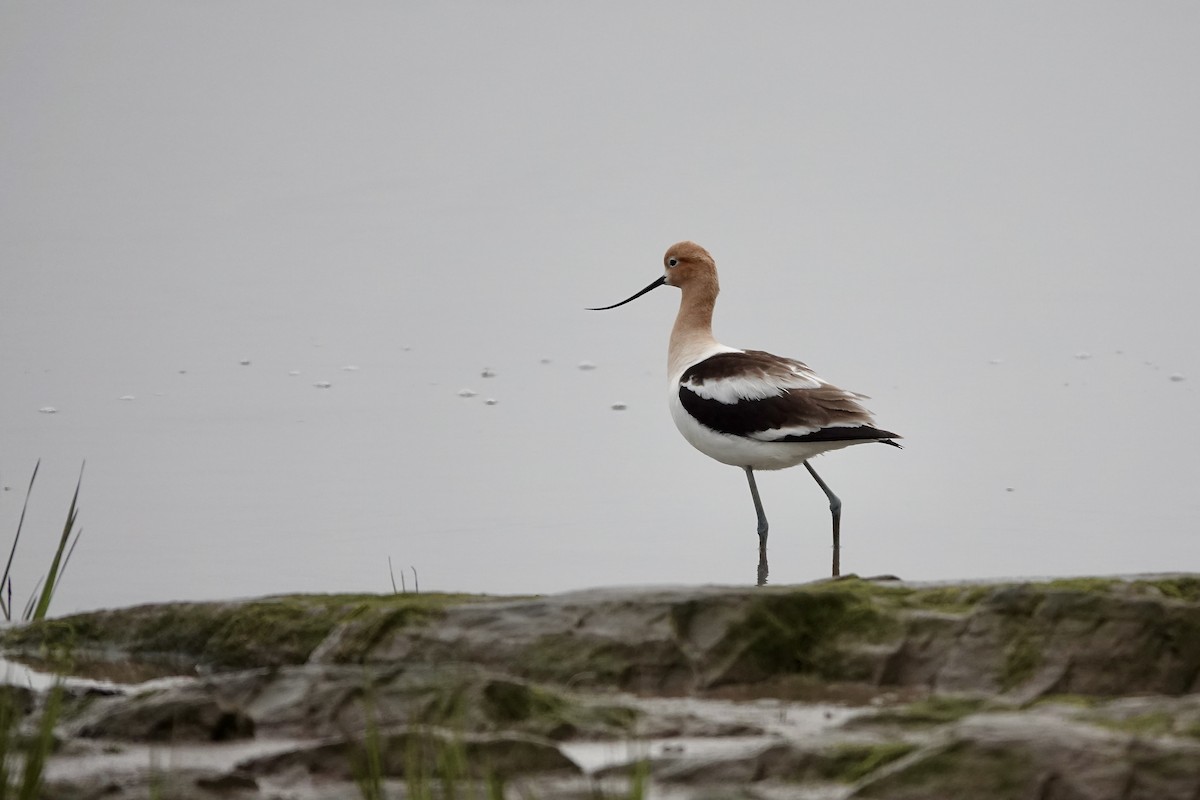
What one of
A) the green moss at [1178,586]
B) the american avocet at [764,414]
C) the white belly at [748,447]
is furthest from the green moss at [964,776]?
the white belly at [748,447]

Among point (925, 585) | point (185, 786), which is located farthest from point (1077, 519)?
point (185, 786)

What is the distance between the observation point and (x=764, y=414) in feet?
28.4

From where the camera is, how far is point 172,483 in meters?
10.4

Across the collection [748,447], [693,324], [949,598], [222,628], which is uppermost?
[693,324]

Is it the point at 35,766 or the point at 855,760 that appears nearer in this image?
the point at 35,766

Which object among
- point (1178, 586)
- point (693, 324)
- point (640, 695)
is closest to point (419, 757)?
point (640, 695)

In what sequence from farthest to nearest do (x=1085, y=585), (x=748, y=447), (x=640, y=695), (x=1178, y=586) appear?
(x=748, y=447), (x=1178, y=586), (x=1085, y=585), (x=640, y=695)

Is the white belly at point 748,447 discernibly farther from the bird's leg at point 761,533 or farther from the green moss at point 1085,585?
the green moss at point 1085,585

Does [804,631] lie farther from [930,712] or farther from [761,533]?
[761,533]

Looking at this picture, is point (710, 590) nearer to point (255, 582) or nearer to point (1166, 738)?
point (1166, 738)

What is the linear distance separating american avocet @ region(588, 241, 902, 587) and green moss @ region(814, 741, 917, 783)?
4385mm

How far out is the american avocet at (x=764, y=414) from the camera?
852 centimetres

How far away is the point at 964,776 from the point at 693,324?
6.49 metres

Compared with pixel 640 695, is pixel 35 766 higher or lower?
higher
